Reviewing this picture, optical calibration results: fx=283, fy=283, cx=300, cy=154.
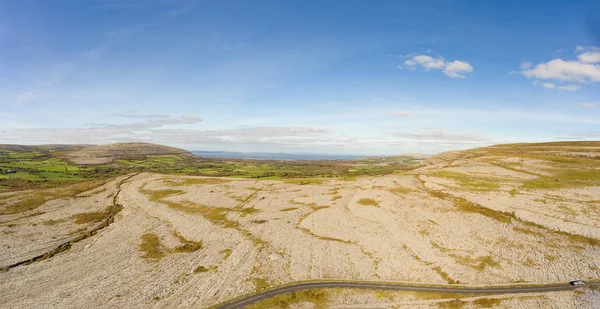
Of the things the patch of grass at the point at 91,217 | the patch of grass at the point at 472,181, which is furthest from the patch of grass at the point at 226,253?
the patch of grass at the point at 472,181

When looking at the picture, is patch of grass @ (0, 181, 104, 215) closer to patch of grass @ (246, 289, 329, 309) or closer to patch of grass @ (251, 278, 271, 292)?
Answer: patch of grass @ (251, 278, 271, 292)

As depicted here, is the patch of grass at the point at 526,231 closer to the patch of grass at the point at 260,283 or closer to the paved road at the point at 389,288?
the paved road at the point at 389,288

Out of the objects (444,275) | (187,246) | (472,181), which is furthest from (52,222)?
(472,181)

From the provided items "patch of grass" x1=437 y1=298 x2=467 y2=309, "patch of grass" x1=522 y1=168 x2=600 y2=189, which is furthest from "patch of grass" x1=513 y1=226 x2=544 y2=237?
"patch of grass" x1=522 y1=168 x2=600 y2=189

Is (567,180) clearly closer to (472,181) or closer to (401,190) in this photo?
(472,181)

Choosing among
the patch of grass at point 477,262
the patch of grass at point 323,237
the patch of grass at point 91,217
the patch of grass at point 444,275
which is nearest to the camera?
the patch of grass at point 444,275

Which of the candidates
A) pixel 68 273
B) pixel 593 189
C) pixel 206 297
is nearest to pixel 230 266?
pixel 206 297
